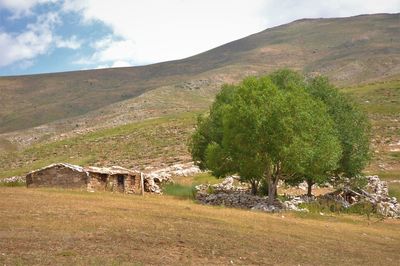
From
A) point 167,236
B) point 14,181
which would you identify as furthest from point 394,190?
point 14,181

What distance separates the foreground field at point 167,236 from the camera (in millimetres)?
16828

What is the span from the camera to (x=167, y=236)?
66.3 ft

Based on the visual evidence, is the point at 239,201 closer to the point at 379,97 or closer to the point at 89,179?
the point at 89,179

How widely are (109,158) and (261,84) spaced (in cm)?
4530

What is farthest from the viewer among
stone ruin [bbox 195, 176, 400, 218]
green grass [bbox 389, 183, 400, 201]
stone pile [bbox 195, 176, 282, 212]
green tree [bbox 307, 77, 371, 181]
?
green grass [bbox 389, 183, 400, 201]

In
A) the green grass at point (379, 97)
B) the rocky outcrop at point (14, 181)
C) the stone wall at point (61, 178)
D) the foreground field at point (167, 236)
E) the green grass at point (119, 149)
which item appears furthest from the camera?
the green grass at point (379, 97)

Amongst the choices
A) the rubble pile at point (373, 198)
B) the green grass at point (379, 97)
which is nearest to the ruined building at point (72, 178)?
the rubble pile at point (373, 198)

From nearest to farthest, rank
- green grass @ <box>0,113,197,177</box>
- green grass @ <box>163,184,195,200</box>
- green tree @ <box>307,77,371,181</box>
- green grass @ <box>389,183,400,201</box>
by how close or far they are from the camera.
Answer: green grass @ <box>163,184,195,200</box> → green tree @ <box>307,77,371,181</box> → green grass @ <box>389,183,400,201</box> → green grass @ <box>0,113,197,177</box>

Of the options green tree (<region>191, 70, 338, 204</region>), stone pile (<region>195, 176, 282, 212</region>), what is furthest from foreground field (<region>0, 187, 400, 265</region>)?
green tree (<region>191, 70, 338, 204</region>)

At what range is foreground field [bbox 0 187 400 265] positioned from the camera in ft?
55.2

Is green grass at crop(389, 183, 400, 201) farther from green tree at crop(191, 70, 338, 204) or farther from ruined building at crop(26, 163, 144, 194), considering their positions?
ruined building at crop(26, 163, 144, 194)

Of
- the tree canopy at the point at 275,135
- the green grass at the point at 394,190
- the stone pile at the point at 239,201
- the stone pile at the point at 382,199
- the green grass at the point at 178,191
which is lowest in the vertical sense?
the green grass at the point at 394,190

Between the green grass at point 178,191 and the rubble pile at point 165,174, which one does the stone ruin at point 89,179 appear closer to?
the rubble pile at point 165,174

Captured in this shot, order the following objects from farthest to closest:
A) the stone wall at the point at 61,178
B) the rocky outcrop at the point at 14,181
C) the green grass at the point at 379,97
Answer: the green grass at the point at 379,97
the rocky outcrop at the point at 14,181
the stone wall at the point at 61,178
